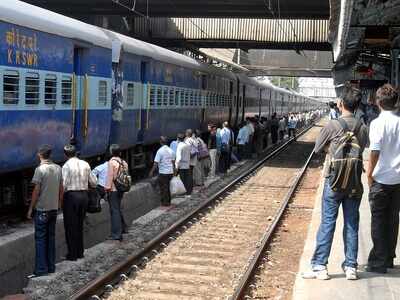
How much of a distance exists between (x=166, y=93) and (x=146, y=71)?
217 centimetres

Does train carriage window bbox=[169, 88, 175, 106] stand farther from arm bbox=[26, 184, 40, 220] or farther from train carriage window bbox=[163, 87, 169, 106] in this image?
arm bbox=[26, 184, 40, 220]

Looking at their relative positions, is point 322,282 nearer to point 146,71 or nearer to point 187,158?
point 187,158

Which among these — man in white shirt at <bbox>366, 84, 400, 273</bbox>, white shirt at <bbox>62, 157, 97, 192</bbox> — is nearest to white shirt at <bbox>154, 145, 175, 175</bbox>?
white shirt at <bbox>62, 157, 97, 192</bbox>

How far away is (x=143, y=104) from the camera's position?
16.8 meters

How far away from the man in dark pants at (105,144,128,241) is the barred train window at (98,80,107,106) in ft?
8.76

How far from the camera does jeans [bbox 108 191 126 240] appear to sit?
11176 millimetres

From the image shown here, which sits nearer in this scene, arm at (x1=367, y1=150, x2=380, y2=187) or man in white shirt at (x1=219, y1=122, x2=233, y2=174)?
arm at (x1=367, y1=150, x2=380, y2=187)

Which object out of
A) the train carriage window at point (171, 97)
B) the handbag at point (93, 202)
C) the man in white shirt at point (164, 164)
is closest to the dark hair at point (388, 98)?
the handbag at point (93, 202)

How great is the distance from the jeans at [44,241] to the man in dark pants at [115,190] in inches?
82.8

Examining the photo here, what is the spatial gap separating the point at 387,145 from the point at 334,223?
37.8 inches

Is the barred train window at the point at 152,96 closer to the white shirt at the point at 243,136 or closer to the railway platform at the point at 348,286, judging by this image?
the white shirt at the point at 243,136

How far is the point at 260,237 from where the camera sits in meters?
12.2

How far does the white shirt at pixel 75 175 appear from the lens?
9.34m

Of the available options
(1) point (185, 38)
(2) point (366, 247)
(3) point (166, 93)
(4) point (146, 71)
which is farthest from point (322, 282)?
(1) point (185, 38)
